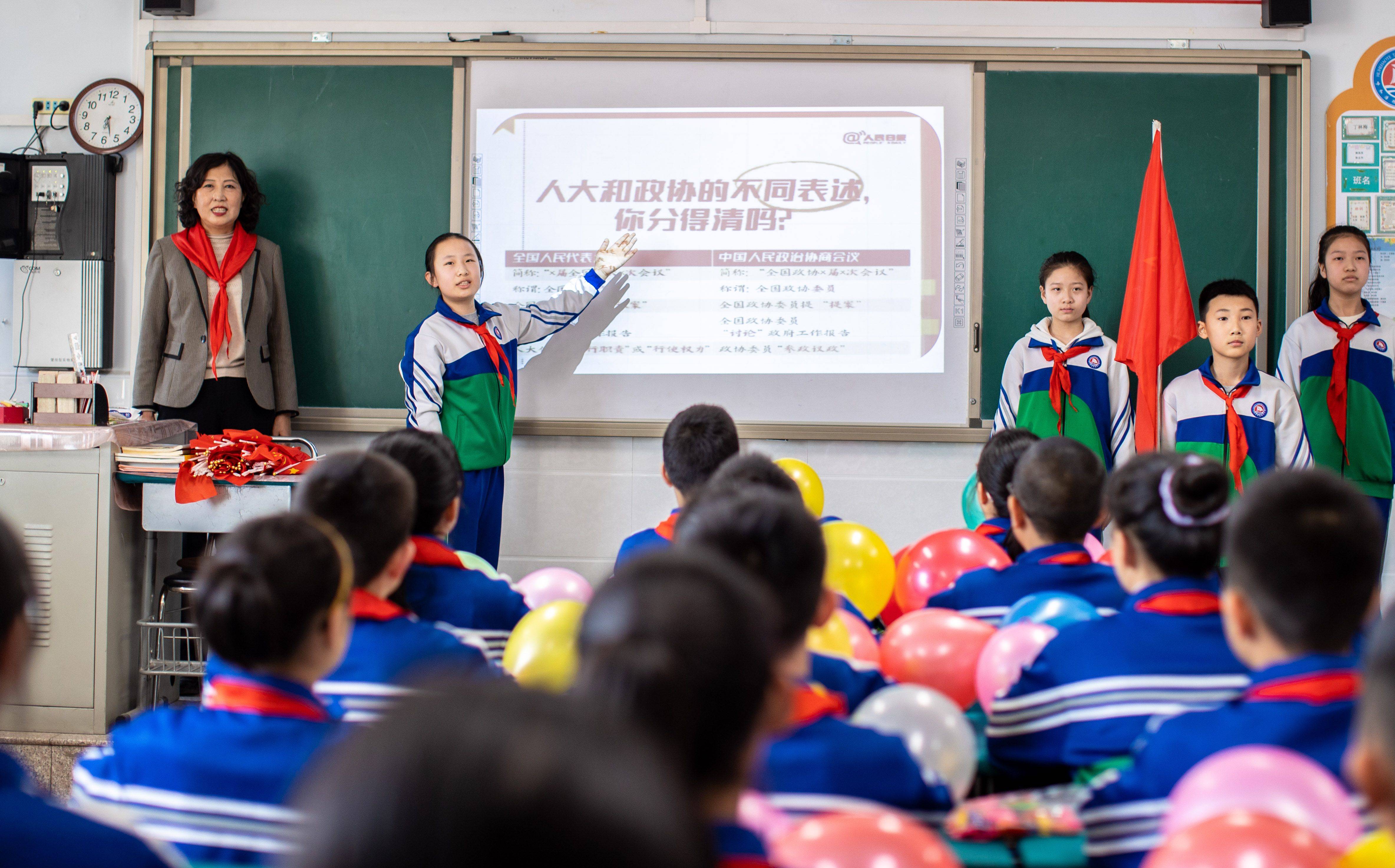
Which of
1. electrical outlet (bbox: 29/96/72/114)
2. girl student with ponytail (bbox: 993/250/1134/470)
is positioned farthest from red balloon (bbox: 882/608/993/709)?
electrical outlet (bbox: 29/96/72/114)

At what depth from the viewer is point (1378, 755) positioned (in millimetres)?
577

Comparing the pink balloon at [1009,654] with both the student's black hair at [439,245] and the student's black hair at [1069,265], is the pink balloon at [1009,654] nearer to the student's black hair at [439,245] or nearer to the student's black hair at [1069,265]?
the student's black hair at [1069,265]

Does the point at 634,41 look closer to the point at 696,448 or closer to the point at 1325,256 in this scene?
the point at 696,448

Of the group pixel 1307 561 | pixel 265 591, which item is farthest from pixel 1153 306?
pixel 265 591

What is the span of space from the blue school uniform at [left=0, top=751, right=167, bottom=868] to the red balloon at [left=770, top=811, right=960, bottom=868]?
0.52 metres

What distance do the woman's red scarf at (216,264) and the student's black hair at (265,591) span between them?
2728 mm

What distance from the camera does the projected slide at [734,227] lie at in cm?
361

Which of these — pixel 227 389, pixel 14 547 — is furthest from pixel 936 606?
pixel 227 389

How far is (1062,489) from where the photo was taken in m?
1.79

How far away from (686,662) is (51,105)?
14.0 ft

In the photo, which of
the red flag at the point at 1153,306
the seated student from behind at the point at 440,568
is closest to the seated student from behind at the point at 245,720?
the seated student from behind at the point at 440,568

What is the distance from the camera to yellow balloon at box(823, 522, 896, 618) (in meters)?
2.05

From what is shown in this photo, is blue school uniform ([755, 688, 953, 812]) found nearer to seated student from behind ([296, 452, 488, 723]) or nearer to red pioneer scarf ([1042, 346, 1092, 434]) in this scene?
seated student from behind ([296, 452, 488, 723])

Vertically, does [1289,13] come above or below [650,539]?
above
